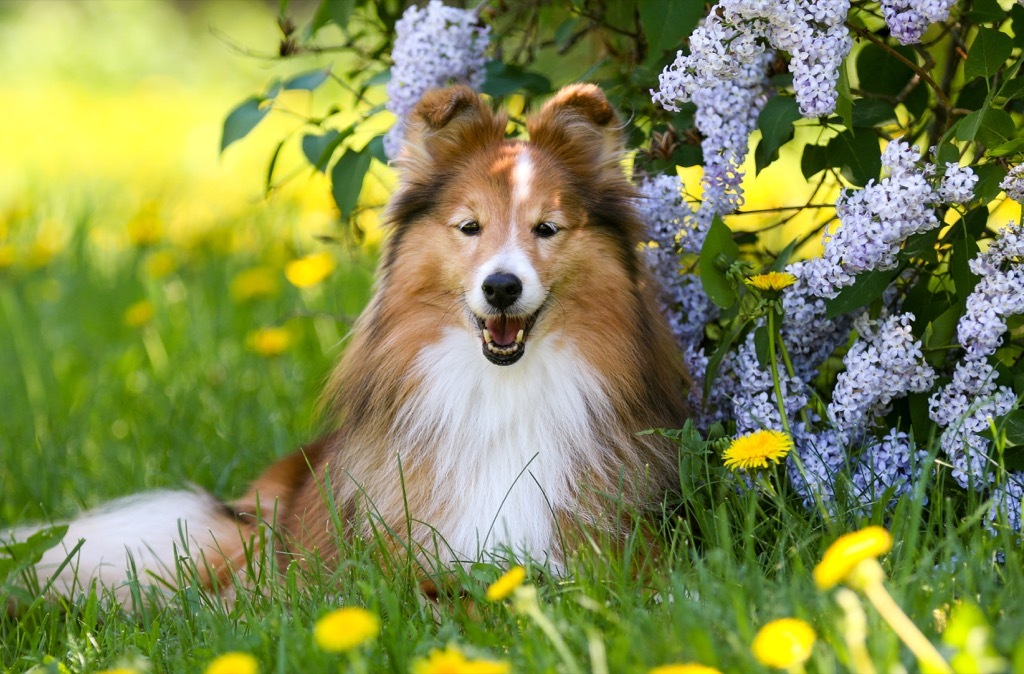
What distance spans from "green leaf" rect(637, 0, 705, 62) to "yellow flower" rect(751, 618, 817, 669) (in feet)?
5.61

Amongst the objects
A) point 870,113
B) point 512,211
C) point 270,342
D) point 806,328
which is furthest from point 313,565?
point 270,342

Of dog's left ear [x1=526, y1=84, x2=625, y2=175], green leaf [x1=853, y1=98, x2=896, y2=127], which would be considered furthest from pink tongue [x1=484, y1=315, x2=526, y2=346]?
green leaf [x1=853, y1=98, x2=896, y2=127]

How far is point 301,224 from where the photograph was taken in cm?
705

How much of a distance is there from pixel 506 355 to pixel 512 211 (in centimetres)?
41

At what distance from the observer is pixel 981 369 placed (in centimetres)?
290

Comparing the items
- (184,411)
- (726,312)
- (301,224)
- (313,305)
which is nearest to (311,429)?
(184,411)

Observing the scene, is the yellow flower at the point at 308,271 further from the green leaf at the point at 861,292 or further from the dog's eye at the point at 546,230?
the green leaf at the point at 861,292

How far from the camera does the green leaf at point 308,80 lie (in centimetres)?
360

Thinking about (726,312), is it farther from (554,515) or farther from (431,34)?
(431,34)

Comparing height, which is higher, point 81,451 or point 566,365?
point 566,365

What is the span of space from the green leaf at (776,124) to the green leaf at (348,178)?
1.23 meters

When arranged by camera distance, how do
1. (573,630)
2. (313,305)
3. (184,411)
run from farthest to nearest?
(313,305), (184,411), (573,630)

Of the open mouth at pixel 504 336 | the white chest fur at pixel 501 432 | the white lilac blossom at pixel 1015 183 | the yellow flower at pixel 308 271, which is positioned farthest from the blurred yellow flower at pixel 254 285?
the white lilac blossom at pixel 1015 183

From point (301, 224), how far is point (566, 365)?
4.15m
